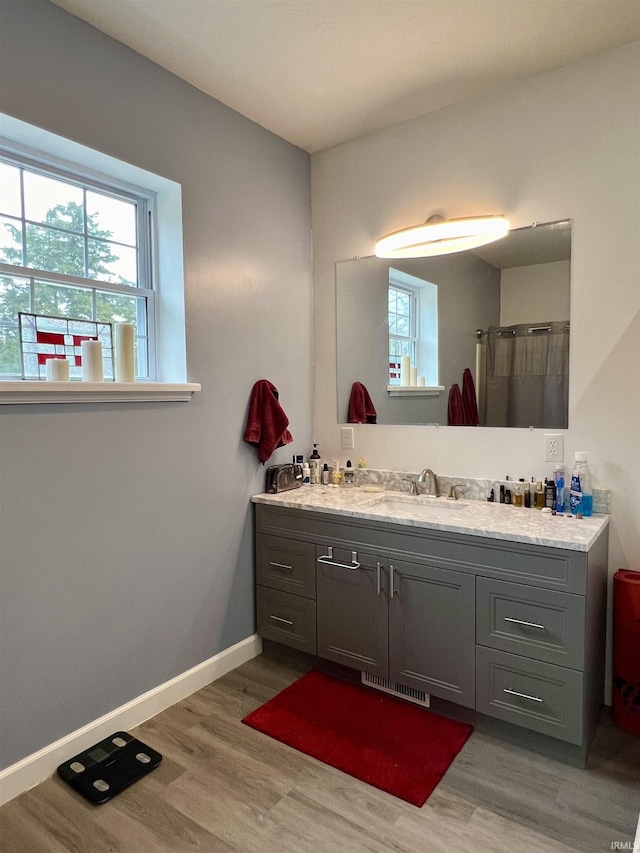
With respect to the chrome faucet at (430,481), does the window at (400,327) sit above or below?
above

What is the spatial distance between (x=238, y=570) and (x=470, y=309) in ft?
5.65

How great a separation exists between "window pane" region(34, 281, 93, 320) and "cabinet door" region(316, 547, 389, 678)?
57.1 inches

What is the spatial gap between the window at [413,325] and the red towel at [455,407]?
0.34ft

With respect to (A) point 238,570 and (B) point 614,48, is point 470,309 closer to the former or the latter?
(B) point 614,48

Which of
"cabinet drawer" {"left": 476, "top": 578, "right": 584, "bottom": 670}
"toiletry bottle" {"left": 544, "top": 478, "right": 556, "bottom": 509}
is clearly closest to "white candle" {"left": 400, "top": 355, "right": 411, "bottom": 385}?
"toiletry bottle" {"left": 544, "top": 478, "right": 556, "bottom": 509}

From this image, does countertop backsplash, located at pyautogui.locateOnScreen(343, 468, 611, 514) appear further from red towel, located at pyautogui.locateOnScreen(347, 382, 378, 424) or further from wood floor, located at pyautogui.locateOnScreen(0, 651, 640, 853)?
wood floor, located at pyautogui.locateOnScreen(0, 651, 640, 853)

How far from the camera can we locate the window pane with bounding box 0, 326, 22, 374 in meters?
1.92

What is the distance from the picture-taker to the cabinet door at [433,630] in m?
2.09

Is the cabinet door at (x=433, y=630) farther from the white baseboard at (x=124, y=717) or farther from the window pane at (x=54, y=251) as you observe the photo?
the window pane at (x=54, y=251)

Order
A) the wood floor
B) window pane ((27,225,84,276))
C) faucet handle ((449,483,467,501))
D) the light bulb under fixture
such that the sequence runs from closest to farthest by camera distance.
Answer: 1. the wood floor
2. window pane ((27,225,84,276))
3. the light bulb under fixture
4. faucet handle ((449,483,467,501))

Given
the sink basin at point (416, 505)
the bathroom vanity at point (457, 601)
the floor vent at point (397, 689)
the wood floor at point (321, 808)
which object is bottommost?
the wood floor at point (321, 808)

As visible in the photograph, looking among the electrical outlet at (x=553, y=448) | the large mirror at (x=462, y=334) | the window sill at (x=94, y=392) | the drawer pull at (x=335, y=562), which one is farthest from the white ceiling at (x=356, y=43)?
the drawer pull at (x=335, y=562)

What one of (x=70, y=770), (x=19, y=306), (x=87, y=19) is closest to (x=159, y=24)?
(x=87, y=19)

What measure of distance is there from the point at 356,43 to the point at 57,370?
67.5 inches
